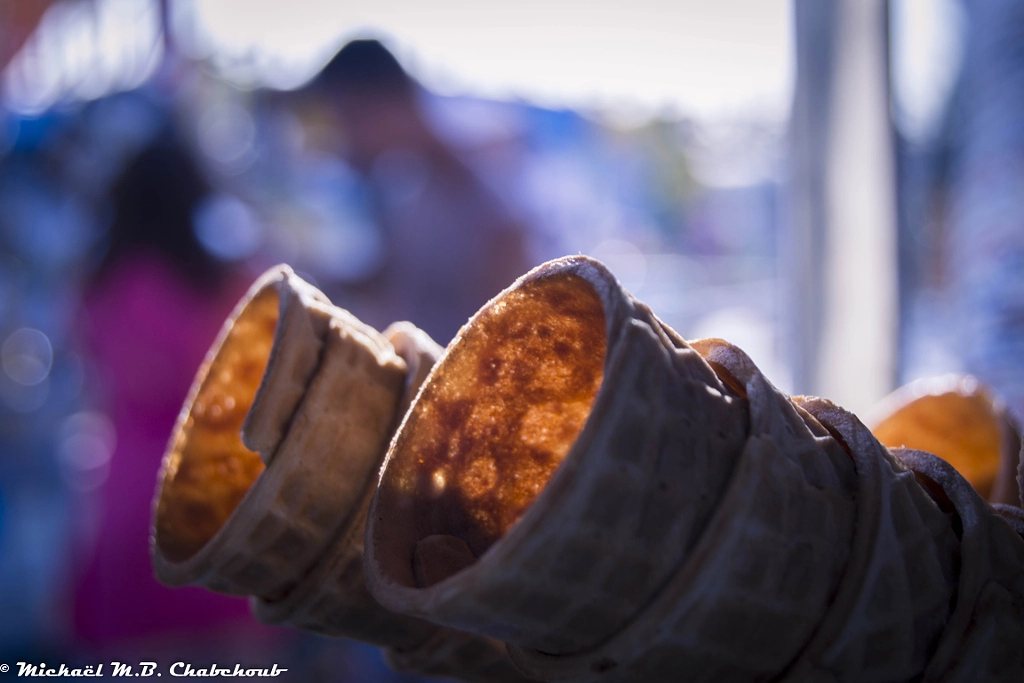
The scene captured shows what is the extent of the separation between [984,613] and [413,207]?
2443 millimetres

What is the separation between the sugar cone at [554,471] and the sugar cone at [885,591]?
0.12 m

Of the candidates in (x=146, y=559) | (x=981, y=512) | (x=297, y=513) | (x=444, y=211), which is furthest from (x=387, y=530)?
(x=444, y=211)

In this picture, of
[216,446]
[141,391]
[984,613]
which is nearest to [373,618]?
[216,446]

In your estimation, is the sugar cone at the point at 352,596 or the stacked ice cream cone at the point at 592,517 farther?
the sugar cone at the point at 352,596

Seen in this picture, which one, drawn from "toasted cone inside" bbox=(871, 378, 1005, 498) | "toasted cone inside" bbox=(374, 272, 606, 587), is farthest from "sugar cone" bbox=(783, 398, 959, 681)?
"toasted cone inside" bbox=(871, 378, 1005, 498)

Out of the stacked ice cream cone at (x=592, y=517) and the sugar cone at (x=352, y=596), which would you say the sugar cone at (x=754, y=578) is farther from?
the sugar cone at (x=352, y=596)

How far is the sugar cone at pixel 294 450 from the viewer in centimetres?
67

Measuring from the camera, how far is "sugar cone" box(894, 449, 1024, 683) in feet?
1.80

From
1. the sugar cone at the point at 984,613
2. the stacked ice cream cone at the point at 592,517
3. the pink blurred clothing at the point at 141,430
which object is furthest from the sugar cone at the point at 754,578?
the pink blurred clothing at the point at 141,430

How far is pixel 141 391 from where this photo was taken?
82.6 inches

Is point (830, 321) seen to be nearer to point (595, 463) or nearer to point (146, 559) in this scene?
point (595, 463)

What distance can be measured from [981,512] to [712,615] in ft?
0.89

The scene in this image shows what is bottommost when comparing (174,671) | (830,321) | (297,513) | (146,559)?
(146,559)

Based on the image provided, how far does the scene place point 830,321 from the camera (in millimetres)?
1796
